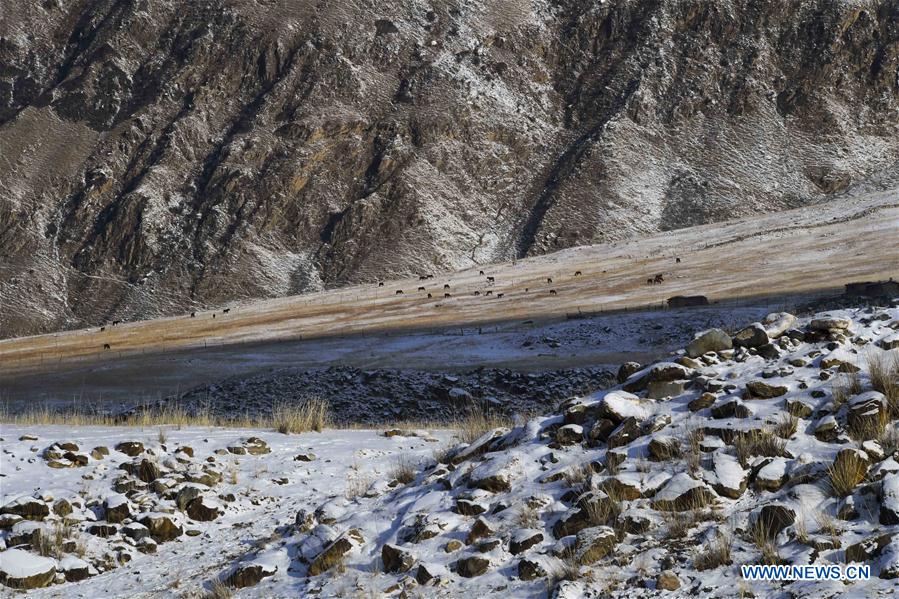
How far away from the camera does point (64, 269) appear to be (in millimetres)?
98125

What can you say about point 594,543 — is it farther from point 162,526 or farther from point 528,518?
point 162,526

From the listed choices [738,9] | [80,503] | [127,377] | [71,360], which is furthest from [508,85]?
[80,503]

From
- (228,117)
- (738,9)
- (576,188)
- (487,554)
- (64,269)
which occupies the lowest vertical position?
(487,554)

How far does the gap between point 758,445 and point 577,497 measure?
62.7 inches

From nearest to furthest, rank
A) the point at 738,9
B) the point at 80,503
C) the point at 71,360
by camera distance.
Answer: the point at 80,503, the point at 71,360, the point at 738,9

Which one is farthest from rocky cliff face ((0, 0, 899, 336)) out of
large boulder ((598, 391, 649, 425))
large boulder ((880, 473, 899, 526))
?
large boulder ((880, 473, 899, 526))

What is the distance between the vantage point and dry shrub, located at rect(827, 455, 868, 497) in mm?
6539

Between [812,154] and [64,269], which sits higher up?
[812,154]

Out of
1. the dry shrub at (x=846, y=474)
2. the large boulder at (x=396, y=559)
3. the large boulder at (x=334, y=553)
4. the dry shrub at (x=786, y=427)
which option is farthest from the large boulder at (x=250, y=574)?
the dry shrub at (x=846, y=474)

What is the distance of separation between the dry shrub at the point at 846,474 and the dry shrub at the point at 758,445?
609mm

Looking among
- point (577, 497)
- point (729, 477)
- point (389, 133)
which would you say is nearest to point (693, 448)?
point (729, 477)

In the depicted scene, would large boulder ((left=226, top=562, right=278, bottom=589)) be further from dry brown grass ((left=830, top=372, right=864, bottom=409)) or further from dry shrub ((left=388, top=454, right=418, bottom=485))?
dry brown grass ((left=830, top=372, right=864, bottom=409))

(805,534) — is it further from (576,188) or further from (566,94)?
(566,94)

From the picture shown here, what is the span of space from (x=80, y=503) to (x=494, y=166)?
327 ft
